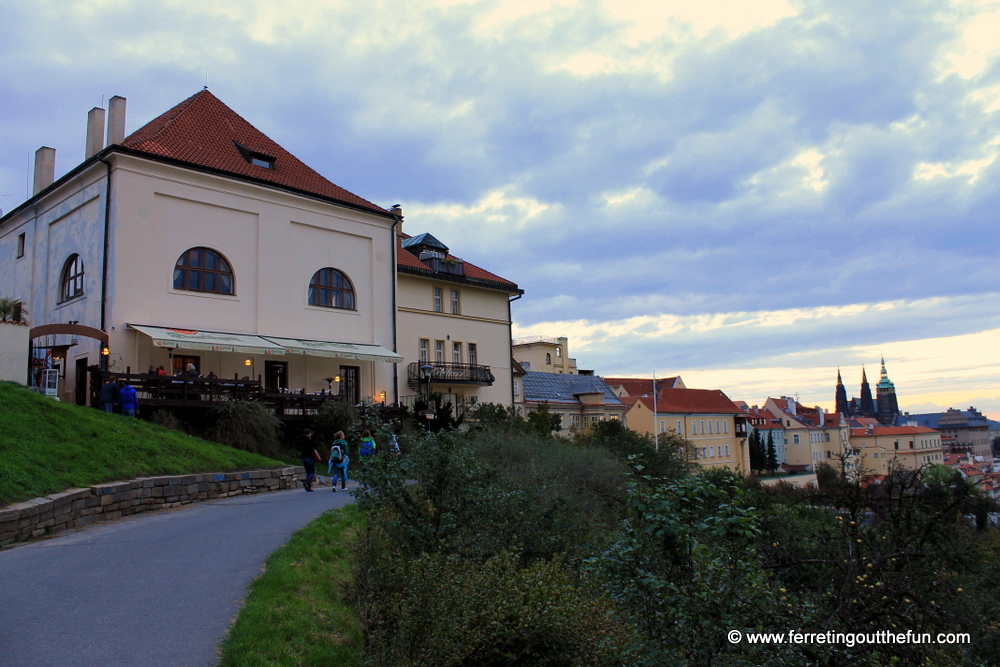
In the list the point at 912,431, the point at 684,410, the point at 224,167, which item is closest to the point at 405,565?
the point at 224,167

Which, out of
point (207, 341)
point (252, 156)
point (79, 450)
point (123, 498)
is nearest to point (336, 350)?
point (207, 341)

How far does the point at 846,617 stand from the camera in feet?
27.3

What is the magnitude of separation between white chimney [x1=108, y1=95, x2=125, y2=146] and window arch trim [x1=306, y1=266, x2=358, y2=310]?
8.94 metres

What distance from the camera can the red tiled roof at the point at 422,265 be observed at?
124 feet

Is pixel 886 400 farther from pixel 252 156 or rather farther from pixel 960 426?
pixel 252 156

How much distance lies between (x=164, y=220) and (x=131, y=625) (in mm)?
22522

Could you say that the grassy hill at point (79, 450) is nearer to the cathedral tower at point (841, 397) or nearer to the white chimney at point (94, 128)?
the white chimney at point (94, 128)

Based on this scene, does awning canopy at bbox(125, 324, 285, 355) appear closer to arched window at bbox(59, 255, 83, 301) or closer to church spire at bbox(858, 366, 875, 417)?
arched window at bbox(59, 255, 83, 301)

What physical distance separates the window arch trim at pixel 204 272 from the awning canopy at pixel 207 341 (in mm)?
1781

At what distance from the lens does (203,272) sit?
27.5 metres

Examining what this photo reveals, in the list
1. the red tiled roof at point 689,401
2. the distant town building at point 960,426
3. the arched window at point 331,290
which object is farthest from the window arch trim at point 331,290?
the distant town building at point 960,426

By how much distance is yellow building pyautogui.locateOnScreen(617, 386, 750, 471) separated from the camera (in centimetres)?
6197

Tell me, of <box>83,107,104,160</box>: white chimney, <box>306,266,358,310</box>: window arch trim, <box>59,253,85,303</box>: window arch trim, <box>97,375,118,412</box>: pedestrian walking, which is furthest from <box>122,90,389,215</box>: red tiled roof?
<box>97,375,118,412</box>: pedestrian walking

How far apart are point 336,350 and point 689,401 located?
4384 centimetres
